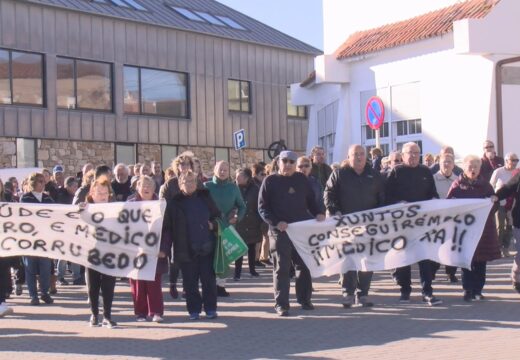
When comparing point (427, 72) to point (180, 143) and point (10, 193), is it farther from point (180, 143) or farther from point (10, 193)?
point (180, 143)

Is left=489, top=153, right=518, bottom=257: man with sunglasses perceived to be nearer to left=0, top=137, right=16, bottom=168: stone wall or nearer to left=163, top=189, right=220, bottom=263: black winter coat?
left=163, top=189, right=220, bottom=263: black winter coat

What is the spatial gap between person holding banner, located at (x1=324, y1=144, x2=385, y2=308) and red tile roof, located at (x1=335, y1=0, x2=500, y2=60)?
428 inches

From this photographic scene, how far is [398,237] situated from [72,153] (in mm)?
21871

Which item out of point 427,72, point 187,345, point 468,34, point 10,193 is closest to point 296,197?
point 187,345

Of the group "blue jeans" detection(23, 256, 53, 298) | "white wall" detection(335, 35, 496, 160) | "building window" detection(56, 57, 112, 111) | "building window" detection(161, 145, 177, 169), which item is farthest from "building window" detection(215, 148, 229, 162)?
"blue jeans" detection(23, 256, 53, 298)

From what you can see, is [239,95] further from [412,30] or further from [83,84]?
[412,30]

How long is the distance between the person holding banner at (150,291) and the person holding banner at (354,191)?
2164 mm

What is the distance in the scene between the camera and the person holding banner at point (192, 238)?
40.2 feet

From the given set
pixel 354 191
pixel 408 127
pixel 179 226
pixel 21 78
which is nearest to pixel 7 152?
pixel 21 78

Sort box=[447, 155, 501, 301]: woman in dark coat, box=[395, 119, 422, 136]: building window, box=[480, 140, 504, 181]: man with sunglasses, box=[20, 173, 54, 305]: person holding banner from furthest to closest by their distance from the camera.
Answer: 1. box=[395, 119, 422, 136]: building window
2. box=[480, 140, 504, 181]: man with sunglasses
3. box=[20, 173, 54, 305]: person holding banner
4. box=[447, 155, 501, 301]: woman in dark coat

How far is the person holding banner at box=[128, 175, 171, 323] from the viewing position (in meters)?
12.3

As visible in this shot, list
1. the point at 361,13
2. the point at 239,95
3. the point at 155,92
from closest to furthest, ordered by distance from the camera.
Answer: the point at 361,13 < the point at 155,92 < the point at 239,95

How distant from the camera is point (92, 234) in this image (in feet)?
41.4

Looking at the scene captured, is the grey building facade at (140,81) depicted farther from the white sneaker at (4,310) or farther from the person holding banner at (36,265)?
the white sneaker at (4,310)
